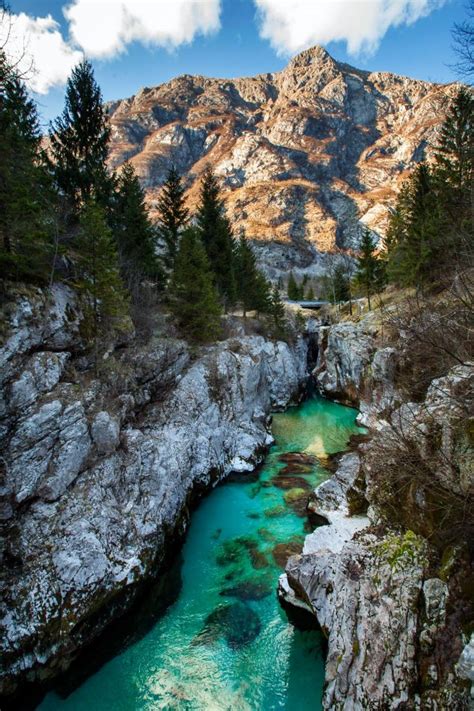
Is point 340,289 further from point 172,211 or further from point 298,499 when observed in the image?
point 298,499

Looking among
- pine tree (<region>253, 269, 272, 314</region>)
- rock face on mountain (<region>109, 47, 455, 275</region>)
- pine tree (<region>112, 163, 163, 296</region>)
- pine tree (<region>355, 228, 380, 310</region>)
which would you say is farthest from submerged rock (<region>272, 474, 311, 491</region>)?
rock face on mountain (<region>109, 47, 455, 275</region>)

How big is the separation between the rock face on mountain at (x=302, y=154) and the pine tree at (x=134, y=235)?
8587 centimetres

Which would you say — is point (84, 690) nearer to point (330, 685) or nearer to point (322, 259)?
point (330, 685)

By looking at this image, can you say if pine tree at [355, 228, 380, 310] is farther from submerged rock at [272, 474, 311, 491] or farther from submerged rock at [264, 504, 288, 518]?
submerged rock at [264, 504, 288, 518]

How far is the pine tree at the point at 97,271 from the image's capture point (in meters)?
16.7

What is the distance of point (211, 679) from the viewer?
10.2 meters

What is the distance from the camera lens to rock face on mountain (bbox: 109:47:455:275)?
5002 inches

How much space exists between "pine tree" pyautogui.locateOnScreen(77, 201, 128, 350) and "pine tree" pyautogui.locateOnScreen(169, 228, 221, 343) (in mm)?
7118

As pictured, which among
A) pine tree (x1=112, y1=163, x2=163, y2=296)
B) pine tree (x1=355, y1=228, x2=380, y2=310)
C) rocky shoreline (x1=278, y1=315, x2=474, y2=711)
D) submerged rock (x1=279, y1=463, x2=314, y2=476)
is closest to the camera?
rocky shoreline (x1=278, y1=315, x2=474, y2=711)

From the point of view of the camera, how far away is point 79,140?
24.6 metres

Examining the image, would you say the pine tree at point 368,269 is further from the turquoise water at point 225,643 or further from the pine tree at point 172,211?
the turquoise water at point 225,643

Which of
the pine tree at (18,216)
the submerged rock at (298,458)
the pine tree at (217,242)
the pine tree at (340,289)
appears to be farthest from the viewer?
the pine tree at (340,289)

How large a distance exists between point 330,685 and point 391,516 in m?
4.35

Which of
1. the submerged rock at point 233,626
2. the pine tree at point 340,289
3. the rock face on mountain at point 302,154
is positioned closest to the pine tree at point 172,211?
the submerged rock at point 233,626
